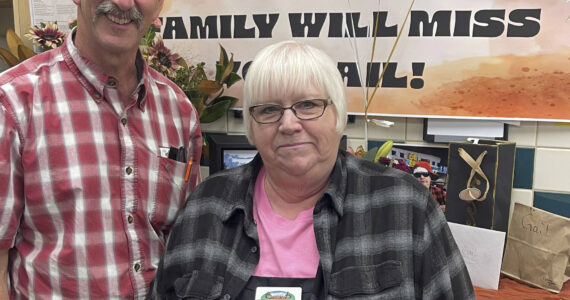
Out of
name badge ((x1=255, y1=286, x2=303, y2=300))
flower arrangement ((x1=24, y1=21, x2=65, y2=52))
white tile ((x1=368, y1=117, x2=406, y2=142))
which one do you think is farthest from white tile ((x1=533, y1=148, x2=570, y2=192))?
flower arrangement ((x1=24, y1=21, x2=65, y2=52))

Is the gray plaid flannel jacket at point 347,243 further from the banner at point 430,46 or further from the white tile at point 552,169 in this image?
the white tile at point 552,169

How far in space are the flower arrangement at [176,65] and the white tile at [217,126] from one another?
11 centimetres

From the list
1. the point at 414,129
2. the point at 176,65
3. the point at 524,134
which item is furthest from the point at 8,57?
the point at 524,134

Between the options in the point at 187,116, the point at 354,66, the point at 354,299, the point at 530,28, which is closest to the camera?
the point at 354,299

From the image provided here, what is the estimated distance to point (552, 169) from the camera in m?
1.75

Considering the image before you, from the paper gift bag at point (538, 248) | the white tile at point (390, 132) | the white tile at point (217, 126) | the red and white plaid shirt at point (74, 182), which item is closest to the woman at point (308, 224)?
the red and white plaid shirt at point (74, 182)

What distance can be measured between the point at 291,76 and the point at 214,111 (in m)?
0.98

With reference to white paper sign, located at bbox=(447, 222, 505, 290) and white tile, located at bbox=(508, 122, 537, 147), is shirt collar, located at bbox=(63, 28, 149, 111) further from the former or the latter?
white tile, located at bbox=(508, 122, 537, 147)

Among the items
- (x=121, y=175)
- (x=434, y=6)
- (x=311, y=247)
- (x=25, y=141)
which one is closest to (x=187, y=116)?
(x=121, y=175)

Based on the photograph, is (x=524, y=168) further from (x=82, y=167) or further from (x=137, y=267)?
(x=82, y=167)

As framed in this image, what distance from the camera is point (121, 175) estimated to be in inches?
47.8

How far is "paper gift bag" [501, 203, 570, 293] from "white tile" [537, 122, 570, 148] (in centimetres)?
28

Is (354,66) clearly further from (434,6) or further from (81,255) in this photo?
(81,255)

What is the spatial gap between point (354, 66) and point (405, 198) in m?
0.95
